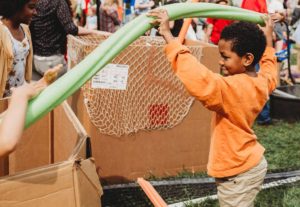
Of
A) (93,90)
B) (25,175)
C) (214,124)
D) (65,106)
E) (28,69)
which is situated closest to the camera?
(25,175)

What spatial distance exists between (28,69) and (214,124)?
159cm

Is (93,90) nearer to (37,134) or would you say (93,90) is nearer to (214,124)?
(37,134)

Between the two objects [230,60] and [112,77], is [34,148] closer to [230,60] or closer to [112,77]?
[112,77]

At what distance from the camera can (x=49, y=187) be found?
1.96 meters

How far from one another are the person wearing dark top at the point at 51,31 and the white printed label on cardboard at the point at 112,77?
0.78m

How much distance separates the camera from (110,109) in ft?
12.8

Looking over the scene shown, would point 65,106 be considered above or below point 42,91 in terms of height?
below

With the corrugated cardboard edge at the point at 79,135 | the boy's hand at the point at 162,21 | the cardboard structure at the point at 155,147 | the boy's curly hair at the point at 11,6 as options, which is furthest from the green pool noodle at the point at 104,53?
the cardboard structure at the point at 155,147

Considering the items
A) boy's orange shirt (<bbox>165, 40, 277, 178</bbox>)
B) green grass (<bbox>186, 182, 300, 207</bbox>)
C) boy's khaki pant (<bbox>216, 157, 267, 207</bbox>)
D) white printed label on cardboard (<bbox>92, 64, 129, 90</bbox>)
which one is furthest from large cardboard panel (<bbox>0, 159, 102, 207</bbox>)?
white printed label on cardboard (<bbox>92, 64, 129, 90</bbox>)

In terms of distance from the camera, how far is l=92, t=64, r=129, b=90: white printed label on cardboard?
3.84 meters

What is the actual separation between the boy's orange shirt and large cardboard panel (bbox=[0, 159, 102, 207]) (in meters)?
0.59

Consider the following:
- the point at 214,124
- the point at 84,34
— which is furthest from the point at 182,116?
the point at 214,124

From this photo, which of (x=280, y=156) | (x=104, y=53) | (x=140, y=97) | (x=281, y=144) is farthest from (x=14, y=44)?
(x=281, y=144)

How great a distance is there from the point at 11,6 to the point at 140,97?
1.29 meters
